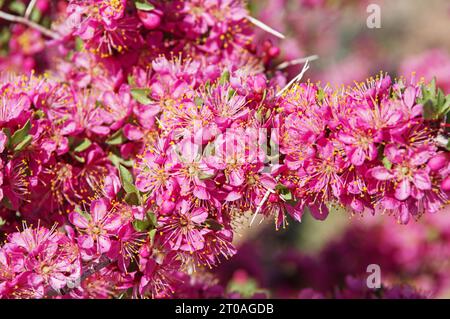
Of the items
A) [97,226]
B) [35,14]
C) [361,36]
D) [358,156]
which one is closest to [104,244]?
[97,226]

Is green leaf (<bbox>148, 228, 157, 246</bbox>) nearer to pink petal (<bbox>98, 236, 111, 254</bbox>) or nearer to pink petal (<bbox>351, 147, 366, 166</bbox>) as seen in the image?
pink petal (<bbox>98, 236, 111, 254</bbox>)

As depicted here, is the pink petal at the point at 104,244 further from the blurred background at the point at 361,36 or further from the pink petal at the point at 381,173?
the blurred background at the point at 361,36

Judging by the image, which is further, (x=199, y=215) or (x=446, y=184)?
(x=199, y=215)

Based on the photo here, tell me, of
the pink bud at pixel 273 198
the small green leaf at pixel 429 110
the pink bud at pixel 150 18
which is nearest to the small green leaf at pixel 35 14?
the pink bud at pixel 150 18

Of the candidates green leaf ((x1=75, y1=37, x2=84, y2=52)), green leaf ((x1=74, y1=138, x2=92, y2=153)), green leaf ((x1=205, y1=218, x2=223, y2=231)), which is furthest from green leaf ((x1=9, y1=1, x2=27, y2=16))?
green leaf ((x1=205, y1=218, x2=223, y2=231))

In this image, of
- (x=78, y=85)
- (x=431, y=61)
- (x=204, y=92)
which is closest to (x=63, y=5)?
(x=78, y=85)

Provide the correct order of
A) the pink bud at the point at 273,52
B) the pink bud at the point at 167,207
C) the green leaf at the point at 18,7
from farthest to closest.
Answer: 1. the green leaf at the point at 18,7
2. the pink bud at the point at 273,52
3. the pink bud at the point at 167,207

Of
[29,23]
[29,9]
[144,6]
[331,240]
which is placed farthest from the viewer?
[331,240]

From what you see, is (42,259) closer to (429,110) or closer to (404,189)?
(404,189)
